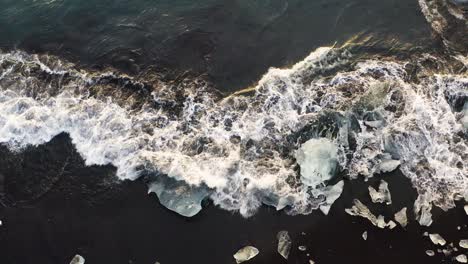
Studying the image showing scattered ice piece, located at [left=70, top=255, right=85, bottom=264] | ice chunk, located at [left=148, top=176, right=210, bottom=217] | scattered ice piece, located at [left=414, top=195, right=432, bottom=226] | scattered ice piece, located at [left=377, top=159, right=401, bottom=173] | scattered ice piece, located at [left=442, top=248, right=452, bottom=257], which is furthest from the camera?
scattered ice piece, located at [left=377, top=159, right=401, bottom=173]

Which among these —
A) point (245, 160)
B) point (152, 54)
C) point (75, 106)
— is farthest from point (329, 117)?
point (75, 106)

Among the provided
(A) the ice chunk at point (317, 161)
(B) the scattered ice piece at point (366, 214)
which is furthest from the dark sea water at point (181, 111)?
(A) the ice chunk at point (317, 161)

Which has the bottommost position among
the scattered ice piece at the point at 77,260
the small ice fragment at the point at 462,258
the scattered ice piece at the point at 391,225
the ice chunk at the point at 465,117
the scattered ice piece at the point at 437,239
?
the scattered ice piece at the point at 77,260

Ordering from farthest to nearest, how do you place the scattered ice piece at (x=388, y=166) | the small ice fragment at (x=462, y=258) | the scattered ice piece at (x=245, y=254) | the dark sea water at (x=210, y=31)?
the dark sea water at (x=210, y=31), the scattered ice piece at (x=388, y=166), the scattered ice piece at (x=245, y=254), the small ice fragment at (x=462, y=258)

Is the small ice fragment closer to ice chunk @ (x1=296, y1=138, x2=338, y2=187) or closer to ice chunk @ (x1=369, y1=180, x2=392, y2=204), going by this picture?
ice chunk @ (x1=369, y1=180, x2=392, y2=204)

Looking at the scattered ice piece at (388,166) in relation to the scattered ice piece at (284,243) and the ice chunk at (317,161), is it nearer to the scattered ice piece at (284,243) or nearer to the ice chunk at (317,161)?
the ice chunk at (317,161)

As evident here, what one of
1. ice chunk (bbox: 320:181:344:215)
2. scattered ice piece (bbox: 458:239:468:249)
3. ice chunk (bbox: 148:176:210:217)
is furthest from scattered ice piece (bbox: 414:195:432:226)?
ice chunk (bbox: 148:176:210:217)
